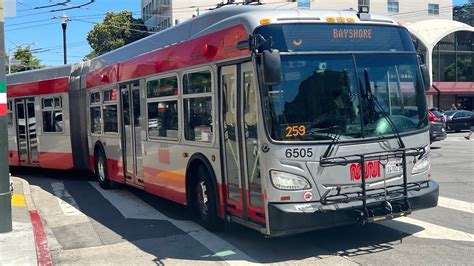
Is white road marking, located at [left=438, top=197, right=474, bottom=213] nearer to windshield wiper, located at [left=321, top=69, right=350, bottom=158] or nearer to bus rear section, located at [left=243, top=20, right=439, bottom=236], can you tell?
bus rear section, located at [left=243, top=20, right=439, bottom=236]

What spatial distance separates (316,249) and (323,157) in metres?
1.27

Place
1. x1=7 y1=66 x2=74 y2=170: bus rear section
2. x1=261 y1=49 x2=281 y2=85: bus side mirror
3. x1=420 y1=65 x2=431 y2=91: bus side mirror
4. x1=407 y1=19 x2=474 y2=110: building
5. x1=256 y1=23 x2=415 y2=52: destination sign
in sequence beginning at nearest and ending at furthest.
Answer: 1. x1=261 y1=49 x2=281 y2=85: bus side mirror
2. x1=256 y1=23 x2=415 y2=52: destination sign
3. x1=420 y1=65 x2=431 y2=91: bus side mirror
4. x1=7 y1=66 x2=74 y2=170: bus rear section
5. x1=407 y1=19 x2=474 y2=110: building

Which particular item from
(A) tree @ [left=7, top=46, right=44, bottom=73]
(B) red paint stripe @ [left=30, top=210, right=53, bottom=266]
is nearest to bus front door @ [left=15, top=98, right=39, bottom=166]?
(B) red paint stripe @ [left=30, top=210, right=53, bottom=266]

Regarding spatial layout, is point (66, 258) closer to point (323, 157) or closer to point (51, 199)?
point (323, 157)

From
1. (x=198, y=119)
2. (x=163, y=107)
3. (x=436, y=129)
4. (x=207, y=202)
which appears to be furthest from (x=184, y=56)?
(x=436, y=129)

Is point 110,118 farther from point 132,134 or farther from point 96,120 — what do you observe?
point 132,134

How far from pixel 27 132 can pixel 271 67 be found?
40.4 ft

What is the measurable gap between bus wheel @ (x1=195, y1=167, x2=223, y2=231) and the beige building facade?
147ft

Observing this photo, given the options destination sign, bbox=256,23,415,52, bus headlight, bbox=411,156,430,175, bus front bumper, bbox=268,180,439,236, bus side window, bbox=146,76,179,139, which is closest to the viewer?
bus front bumper, bbox=268,180,439,236

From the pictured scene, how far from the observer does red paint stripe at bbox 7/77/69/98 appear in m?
14.8

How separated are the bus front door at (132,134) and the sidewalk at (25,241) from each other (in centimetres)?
202

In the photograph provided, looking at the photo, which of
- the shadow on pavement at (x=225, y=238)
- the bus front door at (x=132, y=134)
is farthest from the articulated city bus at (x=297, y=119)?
the bus front door at (x=132, y=134)

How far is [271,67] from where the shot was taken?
228 inches

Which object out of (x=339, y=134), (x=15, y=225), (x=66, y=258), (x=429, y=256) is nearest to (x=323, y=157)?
(x=339, y=134)
